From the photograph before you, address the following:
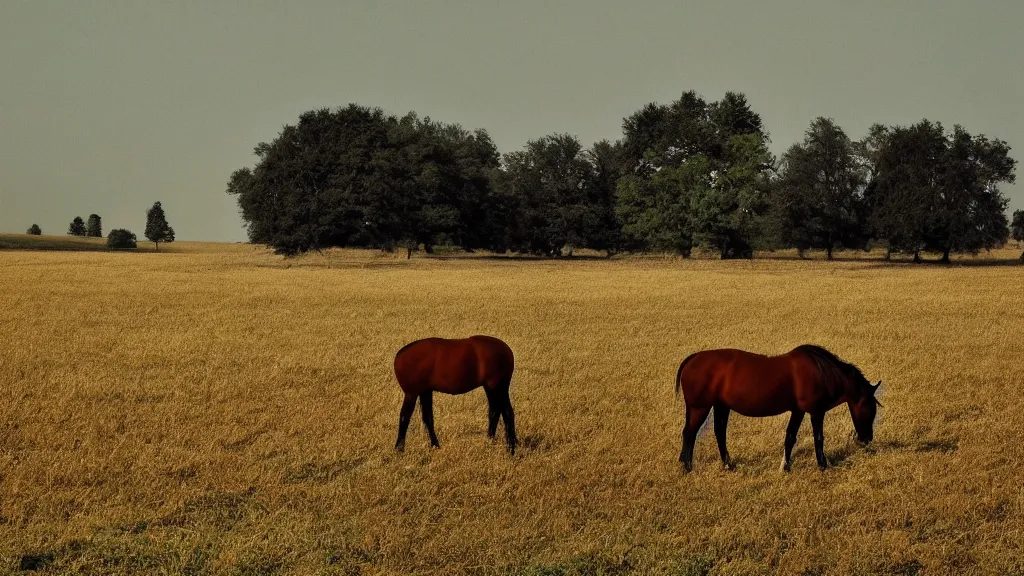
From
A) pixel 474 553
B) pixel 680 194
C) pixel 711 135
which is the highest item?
pixel 711 135

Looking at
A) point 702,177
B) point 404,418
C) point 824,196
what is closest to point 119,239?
point 702,177

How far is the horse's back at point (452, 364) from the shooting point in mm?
8109

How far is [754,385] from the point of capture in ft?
24.5

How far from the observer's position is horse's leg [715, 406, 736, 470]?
7995 millimetres

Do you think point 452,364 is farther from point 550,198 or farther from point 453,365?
point 550,198

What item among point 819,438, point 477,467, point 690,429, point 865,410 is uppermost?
point 865,410

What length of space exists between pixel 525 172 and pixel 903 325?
7398 centimetres

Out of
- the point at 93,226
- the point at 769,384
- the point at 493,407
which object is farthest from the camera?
the point at 93,226

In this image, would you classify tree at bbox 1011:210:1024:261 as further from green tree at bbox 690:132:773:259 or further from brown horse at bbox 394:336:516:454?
brown horse at bbox 394:336:516:454

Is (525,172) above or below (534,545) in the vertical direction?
above

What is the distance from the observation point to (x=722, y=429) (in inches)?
328

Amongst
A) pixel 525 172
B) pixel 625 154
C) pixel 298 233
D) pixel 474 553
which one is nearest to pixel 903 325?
pixel 474 553

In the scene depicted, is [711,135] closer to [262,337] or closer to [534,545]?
[262,337]

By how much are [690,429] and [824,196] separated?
8604cm
